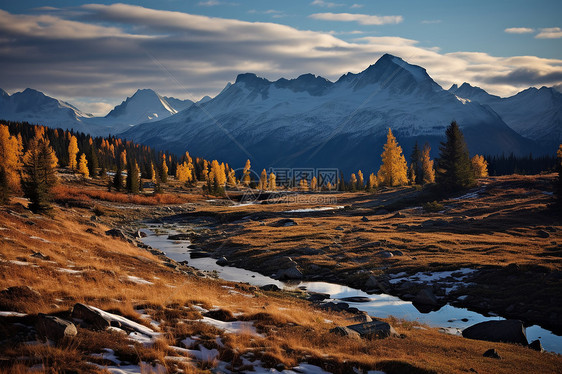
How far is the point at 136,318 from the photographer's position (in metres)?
13.3

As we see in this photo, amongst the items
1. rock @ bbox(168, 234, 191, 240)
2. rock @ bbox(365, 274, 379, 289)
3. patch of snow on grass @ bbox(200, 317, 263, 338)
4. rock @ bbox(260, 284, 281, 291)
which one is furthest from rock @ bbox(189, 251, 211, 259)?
patch of snow on grass @ bbox(200, 317, 263, 338)

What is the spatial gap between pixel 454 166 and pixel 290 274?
2146 inches

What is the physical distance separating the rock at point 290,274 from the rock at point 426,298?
11.2m

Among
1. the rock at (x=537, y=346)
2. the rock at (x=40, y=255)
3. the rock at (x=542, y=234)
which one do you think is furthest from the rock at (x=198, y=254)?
the rock at (x=542, y=234)

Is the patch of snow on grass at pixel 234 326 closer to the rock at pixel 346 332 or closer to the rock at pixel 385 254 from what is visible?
the rock at pixel 346 332

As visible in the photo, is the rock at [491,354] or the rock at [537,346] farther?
the rock at [537,346]

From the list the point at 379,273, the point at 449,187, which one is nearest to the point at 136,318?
the point at 379,273

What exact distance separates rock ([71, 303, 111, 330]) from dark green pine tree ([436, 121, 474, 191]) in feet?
242

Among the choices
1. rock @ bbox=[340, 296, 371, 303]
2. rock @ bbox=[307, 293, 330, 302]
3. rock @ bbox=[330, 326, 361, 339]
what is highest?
rock @ bbox=[330, 326, 361, 339]

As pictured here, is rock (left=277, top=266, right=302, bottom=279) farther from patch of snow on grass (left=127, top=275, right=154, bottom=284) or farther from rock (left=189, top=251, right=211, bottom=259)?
patch of snow on grass (left=127, top=275, right=154, bottom=284)

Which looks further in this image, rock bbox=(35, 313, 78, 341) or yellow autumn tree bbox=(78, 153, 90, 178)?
yellow autumn tree bbox=(78, 153, 90, 178)

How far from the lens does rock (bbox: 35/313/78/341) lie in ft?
34.3

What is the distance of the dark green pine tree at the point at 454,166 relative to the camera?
7419 cm

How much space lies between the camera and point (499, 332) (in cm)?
1912
